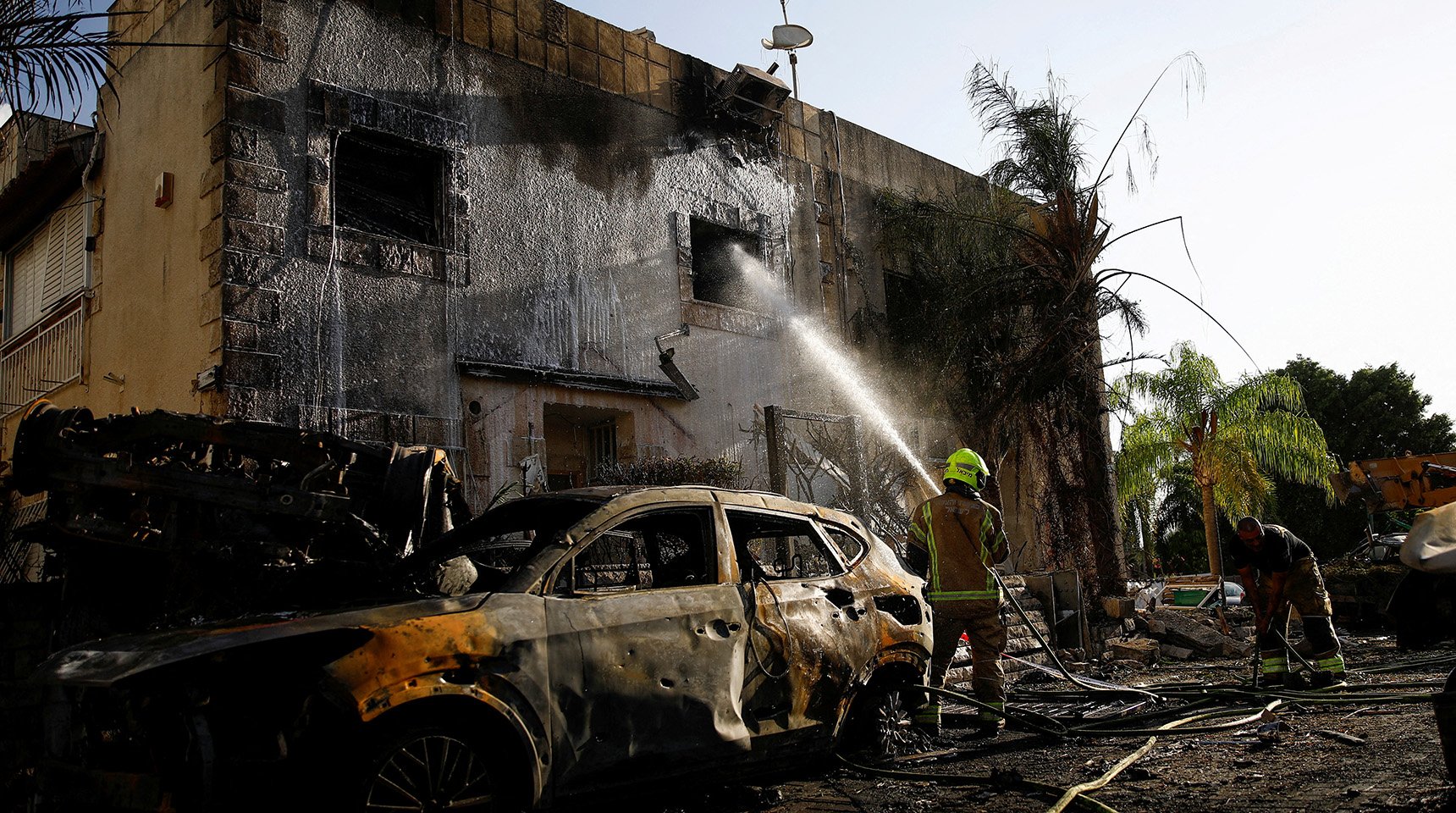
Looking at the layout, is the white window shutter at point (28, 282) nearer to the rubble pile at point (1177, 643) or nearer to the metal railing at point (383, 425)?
the metal railing at point (383, 425)

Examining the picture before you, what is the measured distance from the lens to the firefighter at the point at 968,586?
22.2ft

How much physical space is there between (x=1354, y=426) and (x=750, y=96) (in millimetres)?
33372

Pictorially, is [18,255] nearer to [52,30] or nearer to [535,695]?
[52,30]

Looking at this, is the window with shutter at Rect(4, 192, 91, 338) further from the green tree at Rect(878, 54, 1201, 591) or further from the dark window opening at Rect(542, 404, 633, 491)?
the green tree at Rect(878, 54, 1201, 591)

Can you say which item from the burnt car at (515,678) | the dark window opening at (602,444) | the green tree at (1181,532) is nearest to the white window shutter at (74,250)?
the dark window opening at (602,444)

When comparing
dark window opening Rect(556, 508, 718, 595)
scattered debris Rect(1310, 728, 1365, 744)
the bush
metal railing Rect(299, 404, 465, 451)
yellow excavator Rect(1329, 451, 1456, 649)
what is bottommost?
scattered debris Rect(1310, 728, 1365, 744)

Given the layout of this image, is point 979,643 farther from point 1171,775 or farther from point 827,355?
point 827,355

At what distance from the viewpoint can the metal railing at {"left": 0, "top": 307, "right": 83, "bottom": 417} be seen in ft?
36.5

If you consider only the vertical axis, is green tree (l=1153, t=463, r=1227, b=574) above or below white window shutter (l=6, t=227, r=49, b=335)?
below

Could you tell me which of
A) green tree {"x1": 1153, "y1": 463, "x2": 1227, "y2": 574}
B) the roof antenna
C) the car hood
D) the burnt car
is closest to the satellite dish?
the roof antenna

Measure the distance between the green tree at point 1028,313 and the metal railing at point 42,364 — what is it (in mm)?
10392

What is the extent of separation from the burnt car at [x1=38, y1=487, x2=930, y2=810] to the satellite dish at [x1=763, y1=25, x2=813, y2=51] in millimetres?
10888

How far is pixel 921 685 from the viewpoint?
5934 mm

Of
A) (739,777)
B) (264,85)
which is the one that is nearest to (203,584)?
(739,777)
